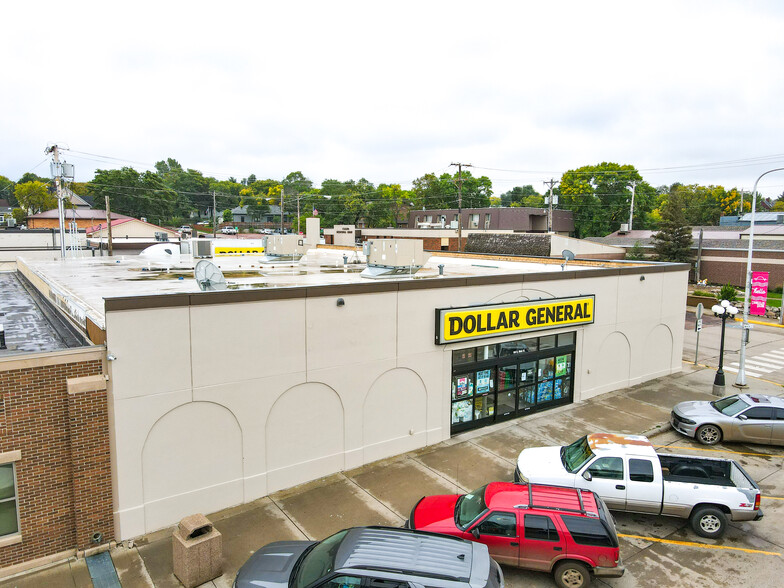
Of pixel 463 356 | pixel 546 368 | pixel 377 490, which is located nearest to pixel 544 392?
pixel 546 368

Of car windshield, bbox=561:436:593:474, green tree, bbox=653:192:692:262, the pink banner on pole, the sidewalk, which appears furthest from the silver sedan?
green tree, bbox=653:192:692:262

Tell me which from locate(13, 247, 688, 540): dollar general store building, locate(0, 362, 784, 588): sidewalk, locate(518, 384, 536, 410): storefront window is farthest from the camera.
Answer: locate(518, 384, 536, 410): storefront window

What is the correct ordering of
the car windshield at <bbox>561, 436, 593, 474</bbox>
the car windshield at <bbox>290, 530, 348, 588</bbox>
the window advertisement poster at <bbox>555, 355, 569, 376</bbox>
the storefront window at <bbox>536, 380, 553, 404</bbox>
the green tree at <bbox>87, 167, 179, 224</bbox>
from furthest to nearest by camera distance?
the green tree at <bbox>87, 167, 179, 224</bbox>
the window advertisement poster at <bbox>555, 355, 569, 376</bbox>
the storefront window at <bbox>536, 380, 553, 404</bbox>
the car windshield at <bbox>561, 436, 593, 474</bbox>
the car windshield at <bbox>290, 530, 348, 588</bbox>

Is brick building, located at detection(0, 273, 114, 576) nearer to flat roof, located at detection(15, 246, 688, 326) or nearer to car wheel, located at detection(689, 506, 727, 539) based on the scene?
flat roof, located at detection(15, 246, 688, 326)

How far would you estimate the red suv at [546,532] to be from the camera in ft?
30.8

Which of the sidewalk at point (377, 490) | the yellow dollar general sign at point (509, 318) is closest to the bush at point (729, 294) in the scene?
the sidewalk at point (377, 490)

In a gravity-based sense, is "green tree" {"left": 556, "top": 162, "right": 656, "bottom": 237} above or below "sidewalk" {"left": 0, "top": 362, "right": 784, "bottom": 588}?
above

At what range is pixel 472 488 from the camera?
13281 millimetres

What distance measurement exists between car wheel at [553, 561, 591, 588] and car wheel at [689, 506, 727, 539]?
3693 millimetres

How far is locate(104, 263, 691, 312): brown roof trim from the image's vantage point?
1095 centimetres

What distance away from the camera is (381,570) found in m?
7.35

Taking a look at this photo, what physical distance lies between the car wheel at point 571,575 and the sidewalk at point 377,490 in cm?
370

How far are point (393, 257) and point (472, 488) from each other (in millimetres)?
9055

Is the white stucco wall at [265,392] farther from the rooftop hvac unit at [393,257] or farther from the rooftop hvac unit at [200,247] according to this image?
the rooftop hvac unit at [200,247]
